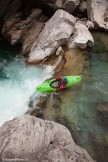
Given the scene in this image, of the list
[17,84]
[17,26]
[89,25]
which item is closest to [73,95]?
[17,84]

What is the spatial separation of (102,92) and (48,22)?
770 centimetres

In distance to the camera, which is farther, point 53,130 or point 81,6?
point 81,6

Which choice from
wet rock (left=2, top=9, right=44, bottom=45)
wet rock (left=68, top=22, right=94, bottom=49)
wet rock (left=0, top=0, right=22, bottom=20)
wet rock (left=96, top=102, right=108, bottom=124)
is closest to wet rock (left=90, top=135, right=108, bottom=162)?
wet rock (left=96, top=102, right=108, bottom=124)

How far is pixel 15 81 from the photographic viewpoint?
54.1ft

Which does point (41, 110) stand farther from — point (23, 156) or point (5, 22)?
point (5, 22)

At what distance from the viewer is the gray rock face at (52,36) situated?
17844mm

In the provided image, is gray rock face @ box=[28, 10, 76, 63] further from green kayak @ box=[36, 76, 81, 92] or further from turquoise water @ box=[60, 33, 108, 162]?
green kayak @ box=[36, 76, 81, 92]

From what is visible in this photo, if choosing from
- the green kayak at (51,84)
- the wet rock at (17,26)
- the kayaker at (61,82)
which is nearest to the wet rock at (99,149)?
the kayaker at (61,82)

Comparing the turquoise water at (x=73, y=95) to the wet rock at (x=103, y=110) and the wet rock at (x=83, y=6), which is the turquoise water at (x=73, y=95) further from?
the wet rock at (x=83, y=6)

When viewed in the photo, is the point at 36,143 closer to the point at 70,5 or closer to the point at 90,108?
the point at 90,108

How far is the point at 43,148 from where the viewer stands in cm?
923

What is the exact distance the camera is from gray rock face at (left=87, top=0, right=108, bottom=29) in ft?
73.1

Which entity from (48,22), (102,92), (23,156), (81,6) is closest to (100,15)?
(81,6)

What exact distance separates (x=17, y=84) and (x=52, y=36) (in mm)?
4327
